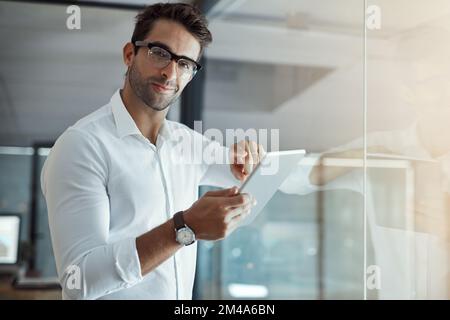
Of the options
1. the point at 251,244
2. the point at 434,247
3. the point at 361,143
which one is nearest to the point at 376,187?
the point at 361,143

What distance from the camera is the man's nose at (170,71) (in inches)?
37.2

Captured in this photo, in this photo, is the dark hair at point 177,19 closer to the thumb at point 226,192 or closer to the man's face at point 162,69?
the man's face at point 162,69

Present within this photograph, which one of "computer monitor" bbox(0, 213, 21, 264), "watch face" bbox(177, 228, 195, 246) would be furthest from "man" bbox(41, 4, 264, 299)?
"computer monitor" bbox(0, 213, 21, 264)

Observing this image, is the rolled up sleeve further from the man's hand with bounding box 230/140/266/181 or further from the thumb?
the man's hand with bounding box 230/140/266/181

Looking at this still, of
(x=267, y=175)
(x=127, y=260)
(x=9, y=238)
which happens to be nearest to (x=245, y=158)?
(x=267, y=175)

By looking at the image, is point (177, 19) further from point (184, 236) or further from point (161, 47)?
point (184, 236)

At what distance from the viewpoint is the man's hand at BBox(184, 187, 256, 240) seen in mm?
814

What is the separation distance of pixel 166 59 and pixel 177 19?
76mm

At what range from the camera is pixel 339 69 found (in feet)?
8.34

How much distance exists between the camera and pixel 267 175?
0.86 meters

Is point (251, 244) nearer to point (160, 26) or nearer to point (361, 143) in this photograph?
point (361, 143)

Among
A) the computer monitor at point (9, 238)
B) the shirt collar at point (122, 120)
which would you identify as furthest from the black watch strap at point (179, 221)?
the computer monitor at point (9, 238)

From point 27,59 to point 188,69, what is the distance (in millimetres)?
1444

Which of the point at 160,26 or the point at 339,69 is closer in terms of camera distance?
the point at 160,26
